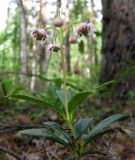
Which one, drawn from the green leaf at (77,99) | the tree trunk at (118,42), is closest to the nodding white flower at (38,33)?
the green leaf at (77,99)

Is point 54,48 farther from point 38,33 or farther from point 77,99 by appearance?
point 77,99

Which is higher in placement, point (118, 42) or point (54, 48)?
point (54, 48)

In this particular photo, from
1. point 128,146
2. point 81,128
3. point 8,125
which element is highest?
point 81,128

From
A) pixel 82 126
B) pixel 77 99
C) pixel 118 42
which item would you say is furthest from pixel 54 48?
pixel 118 42

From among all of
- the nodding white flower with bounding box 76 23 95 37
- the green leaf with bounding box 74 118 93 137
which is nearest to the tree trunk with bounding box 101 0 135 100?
the green leaf with bounding box 74 118 93 137

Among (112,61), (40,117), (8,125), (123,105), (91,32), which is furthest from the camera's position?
(112,61)

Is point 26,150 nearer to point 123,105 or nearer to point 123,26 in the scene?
point 123,105

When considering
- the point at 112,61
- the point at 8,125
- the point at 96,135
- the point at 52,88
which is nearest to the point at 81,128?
the point at 96,135

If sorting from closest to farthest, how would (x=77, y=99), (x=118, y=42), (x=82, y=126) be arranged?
1. (x=77, y=99)
2. (x=82, y=126)
3. (x=118, y=42)
